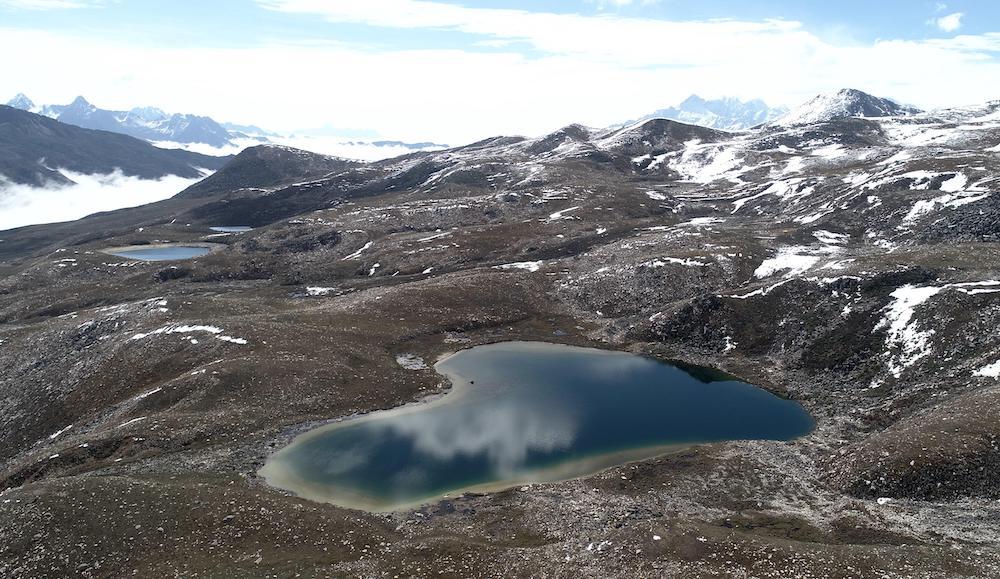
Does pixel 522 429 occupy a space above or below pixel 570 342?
below

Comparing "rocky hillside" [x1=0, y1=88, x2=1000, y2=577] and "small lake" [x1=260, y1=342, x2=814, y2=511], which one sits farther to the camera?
"small lake" [x1=260, y1=342, x2=814, y2=511]

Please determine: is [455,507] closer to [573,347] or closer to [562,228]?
[573,347]

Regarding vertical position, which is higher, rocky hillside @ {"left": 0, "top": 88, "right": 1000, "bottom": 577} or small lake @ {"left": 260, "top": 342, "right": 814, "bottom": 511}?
rocky hillside @ {"left": 0, "top": 88, "right": 1000, "bottom": 577}

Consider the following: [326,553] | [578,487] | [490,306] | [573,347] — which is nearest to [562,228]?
[490,306]

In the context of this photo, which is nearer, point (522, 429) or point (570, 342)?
point (522, 429)
